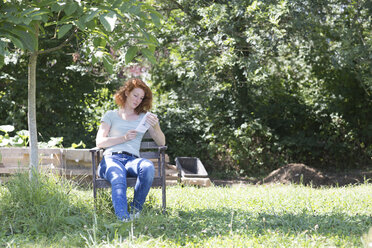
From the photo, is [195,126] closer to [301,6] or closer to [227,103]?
[227,103]

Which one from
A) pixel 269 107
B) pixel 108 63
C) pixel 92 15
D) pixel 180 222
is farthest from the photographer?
pixel 269 107

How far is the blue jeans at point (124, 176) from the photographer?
356 centimetres

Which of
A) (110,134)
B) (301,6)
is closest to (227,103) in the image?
(301,6)

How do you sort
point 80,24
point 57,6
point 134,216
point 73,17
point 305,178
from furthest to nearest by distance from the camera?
point 305,178
point 134,216
point 73,17
point 57,6
point 80,24

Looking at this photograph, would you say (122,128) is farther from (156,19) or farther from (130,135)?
(156,19)

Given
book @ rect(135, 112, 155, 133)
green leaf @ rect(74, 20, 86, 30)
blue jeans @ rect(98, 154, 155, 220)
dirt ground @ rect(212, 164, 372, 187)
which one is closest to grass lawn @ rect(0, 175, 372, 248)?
blue jeans @ rect(98, 154, 155, 220)

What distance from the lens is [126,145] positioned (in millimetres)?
4133

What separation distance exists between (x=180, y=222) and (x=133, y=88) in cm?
137

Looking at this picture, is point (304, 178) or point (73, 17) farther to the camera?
point (304, 178)

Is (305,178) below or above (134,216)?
below

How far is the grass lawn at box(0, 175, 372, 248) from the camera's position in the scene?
305 cm

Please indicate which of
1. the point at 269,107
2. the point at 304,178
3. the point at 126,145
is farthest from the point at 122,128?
the point at 269,107

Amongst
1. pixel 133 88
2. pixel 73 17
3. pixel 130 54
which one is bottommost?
pixel 133 88

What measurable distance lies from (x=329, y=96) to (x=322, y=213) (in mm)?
5567
